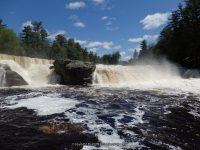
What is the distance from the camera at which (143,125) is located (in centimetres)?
1125

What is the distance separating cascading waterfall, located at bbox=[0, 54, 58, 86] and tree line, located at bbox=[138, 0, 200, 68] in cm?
2425

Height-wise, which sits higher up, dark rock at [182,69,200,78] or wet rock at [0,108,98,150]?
dark rock at [182,69,200,78]

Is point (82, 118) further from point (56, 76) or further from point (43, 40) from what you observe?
point (43, 40)

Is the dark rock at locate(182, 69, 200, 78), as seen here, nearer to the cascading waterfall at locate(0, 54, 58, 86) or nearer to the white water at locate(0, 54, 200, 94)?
the white water at locate(0, 54, 200, 94)

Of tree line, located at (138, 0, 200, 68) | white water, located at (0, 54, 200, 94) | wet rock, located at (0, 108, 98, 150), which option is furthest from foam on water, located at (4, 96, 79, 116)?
tree line, located at (138, 0, 200, 68)

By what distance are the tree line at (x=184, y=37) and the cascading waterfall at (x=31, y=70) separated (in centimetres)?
2425

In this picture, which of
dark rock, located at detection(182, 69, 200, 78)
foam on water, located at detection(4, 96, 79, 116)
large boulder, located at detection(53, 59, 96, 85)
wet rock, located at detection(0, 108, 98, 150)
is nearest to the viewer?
wet rock, located at detection(0, 108, 98, 150)

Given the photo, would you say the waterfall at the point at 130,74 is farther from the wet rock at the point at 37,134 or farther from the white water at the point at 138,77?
the wet rock at the point at 37,134

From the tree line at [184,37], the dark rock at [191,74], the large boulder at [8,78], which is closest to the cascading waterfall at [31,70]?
the large boulder at [8,78]

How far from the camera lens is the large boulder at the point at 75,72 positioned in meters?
28.3

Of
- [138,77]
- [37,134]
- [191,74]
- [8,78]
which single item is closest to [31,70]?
[8,78]

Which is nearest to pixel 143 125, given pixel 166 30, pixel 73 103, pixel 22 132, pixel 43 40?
pixel 22 132

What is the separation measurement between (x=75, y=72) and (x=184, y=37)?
85.4 feet

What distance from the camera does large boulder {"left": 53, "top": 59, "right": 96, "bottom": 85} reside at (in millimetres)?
28328
